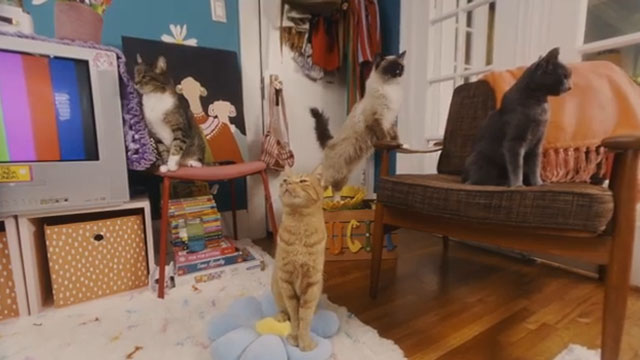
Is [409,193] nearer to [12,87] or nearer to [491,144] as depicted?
[491,144]

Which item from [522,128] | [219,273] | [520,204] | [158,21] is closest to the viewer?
[520,204]

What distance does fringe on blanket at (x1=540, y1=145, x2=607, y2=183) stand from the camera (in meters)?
0.97

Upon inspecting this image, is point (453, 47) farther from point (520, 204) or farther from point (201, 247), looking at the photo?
point (201, 247)

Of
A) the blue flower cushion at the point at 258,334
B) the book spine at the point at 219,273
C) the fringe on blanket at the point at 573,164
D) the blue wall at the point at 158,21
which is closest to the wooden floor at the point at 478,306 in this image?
the blue flower cushion at the point at 258,334

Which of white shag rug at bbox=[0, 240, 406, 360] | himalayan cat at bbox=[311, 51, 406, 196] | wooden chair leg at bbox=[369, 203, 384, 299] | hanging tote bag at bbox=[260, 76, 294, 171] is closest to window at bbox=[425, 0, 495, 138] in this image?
himalayan cat at bbox=[311, 51, 406, 196]

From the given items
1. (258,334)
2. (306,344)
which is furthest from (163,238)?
(306,344)

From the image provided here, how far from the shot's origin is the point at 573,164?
3.28 feet

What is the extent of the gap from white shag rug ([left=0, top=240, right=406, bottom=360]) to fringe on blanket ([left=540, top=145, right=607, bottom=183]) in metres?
0.79

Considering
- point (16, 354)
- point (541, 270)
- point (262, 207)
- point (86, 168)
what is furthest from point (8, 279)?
point (541, 270)

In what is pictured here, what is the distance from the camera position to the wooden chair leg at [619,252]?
649mm

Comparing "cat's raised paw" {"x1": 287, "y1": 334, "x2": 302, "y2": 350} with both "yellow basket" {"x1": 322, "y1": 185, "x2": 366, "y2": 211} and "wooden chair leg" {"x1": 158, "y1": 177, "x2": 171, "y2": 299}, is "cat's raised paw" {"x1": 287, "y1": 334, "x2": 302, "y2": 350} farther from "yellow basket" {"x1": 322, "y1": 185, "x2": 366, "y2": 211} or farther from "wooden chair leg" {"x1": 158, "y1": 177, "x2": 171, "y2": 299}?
"yellow basket" {"x1": 322, "y1": 185, "x2": 366, "y2": 211}

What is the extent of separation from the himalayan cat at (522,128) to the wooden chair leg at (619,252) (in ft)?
0.68

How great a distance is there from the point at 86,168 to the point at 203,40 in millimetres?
998

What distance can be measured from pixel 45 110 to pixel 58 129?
0.22ft
